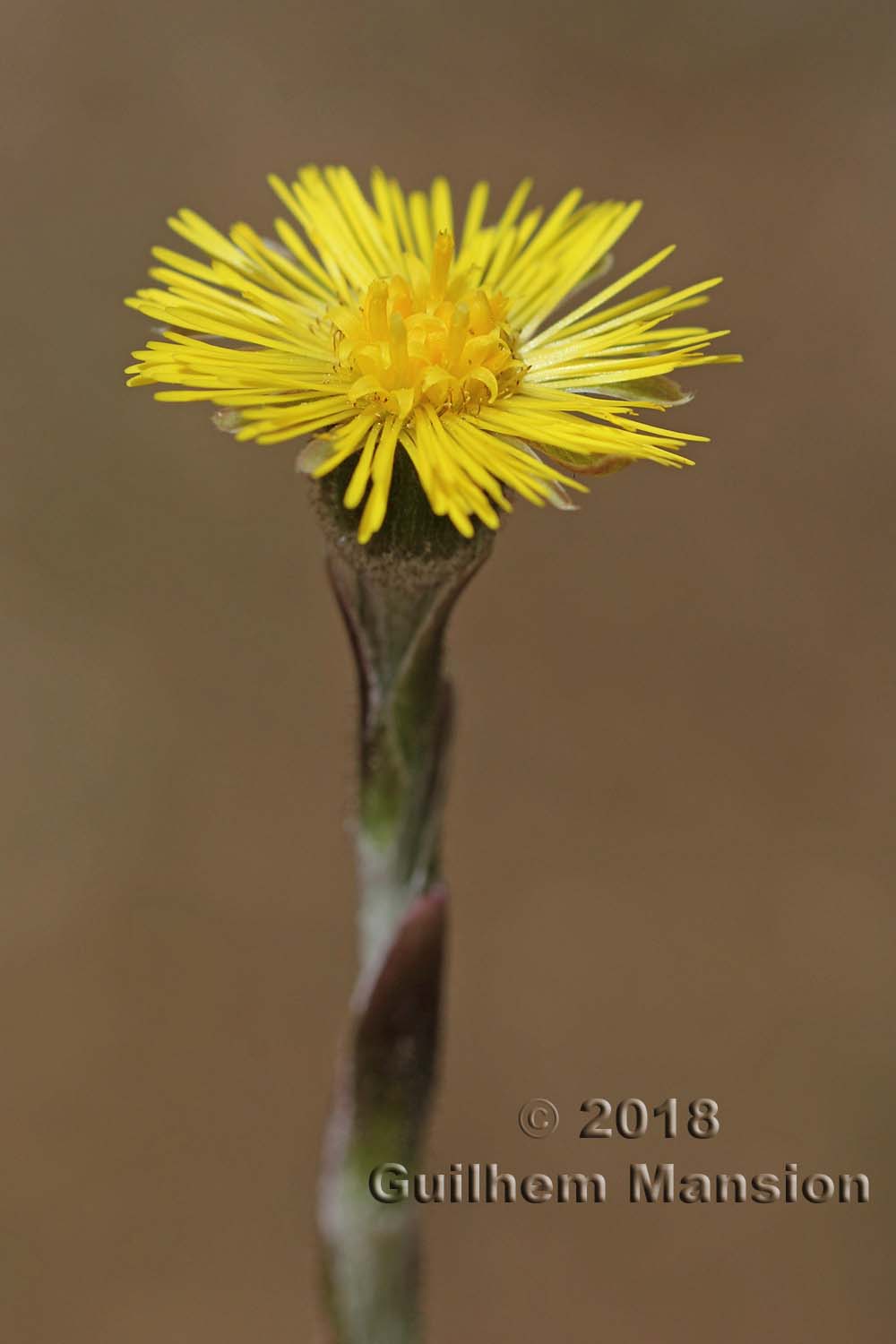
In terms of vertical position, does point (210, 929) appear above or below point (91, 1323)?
above

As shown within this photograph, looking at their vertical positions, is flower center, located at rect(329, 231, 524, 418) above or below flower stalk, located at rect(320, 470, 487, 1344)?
above

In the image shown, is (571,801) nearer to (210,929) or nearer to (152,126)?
(210,929)

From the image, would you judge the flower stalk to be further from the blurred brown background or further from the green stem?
the blurred brown background

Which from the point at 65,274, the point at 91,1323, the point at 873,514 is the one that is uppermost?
the point at 65,274

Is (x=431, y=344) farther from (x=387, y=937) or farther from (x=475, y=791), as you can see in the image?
Answer: (x=475, y=791)

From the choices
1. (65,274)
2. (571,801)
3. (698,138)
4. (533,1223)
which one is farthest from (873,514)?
(65,274)

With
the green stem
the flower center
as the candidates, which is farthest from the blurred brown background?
the flower center

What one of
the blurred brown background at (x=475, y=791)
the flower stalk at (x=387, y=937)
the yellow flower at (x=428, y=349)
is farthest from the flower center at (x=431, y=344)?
the blurred brown background at (x=475, y=791)
